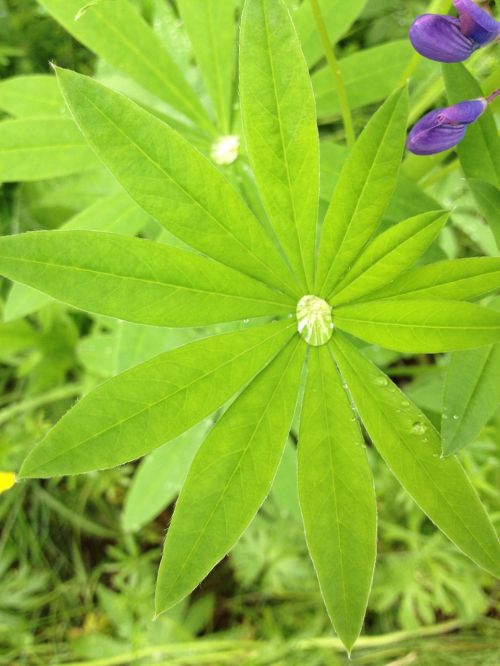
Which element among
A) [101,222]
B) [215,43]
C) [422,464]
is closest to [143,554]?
[101,222]

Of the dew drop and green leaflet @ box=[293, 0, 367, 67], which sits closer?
the dew drop

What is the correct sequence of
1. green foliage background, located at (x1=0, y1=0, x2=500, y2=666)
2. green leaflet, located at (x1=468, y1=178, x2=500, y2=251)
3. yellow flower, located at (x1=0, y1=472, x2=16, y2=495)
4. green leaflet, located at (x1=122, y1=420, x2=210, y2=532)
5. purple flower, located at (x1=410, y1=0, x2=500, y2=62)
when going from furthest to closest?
1. green foliage background, located at (x1=0, y1=0, x2=500, y2=666)
2. green leaflet, located at (x1=122, y1=420, x2=210, y2=532)
3. yellow flower, located at (x1=0, y1=472, x2=16, y2=495)
4. green leaflet, located at (x1=468, y1=178, x2=500, y2=251)
5. purple flower, located at (x1=410, y1=0, x2=500, y2=62)

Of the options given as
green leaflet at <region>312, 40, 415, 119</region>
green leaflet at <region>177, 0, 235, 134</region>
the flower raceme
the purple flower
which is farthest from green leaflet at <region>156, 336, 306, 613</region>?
green leaflet at <region>312, 40, 415, 119</region>

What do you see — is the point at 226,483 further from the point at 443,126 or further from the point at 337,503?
the point at 443,126

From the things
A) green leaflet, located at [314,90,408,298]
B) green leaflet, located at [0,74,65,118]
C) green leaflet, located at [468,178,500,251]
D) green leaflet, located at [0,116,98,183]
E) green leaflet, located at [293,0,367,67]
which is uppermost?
green leaflet, located at [0,74,65,118]

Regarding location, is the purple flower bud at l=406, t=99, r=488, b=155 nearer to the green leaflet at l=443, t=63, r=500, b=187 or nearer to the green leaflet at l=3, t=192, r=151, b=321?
the green leaflet at l=443, t=63, r=500, b=187

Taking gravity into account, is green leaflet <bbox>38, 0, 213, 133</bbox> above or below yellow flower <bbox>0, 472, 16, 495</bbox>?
above

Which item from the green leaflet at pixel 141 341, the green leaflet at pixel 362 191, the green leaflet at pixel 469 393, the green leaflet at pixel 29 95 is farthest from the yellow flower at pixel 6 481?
the green leaflet at pixel 29 95
